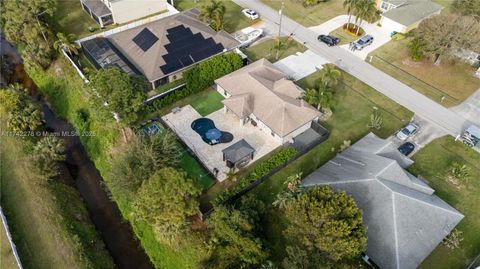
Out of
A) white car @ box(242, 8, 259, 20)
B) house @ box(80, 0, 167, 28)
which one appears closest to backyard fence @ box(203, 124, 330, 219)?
white car @ box(242, 8, 259, 20)

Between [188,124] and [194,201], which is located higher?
[194,201]

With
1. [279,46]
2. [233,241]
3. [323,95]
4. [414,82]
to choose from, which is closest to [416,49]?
[414,82]

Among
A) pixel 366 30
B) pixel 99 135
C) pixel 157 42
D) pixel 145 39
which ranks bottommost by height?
pixel 99 135

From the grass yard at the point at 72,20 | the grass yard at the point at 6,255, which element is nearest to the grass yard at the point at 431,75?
the grass yard at the point at 72,20

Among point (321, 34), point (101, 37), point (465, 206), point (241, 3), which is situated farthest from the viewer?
point (241, 3)

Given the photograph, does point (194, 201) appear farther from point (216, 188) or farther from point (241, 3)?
point (241, 3)

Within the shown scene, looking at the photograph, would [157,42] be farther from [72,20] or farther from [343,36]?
[343,36]

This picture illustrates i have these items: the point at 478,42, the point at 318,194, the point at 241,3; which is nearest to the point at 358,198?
the point at 318,194
